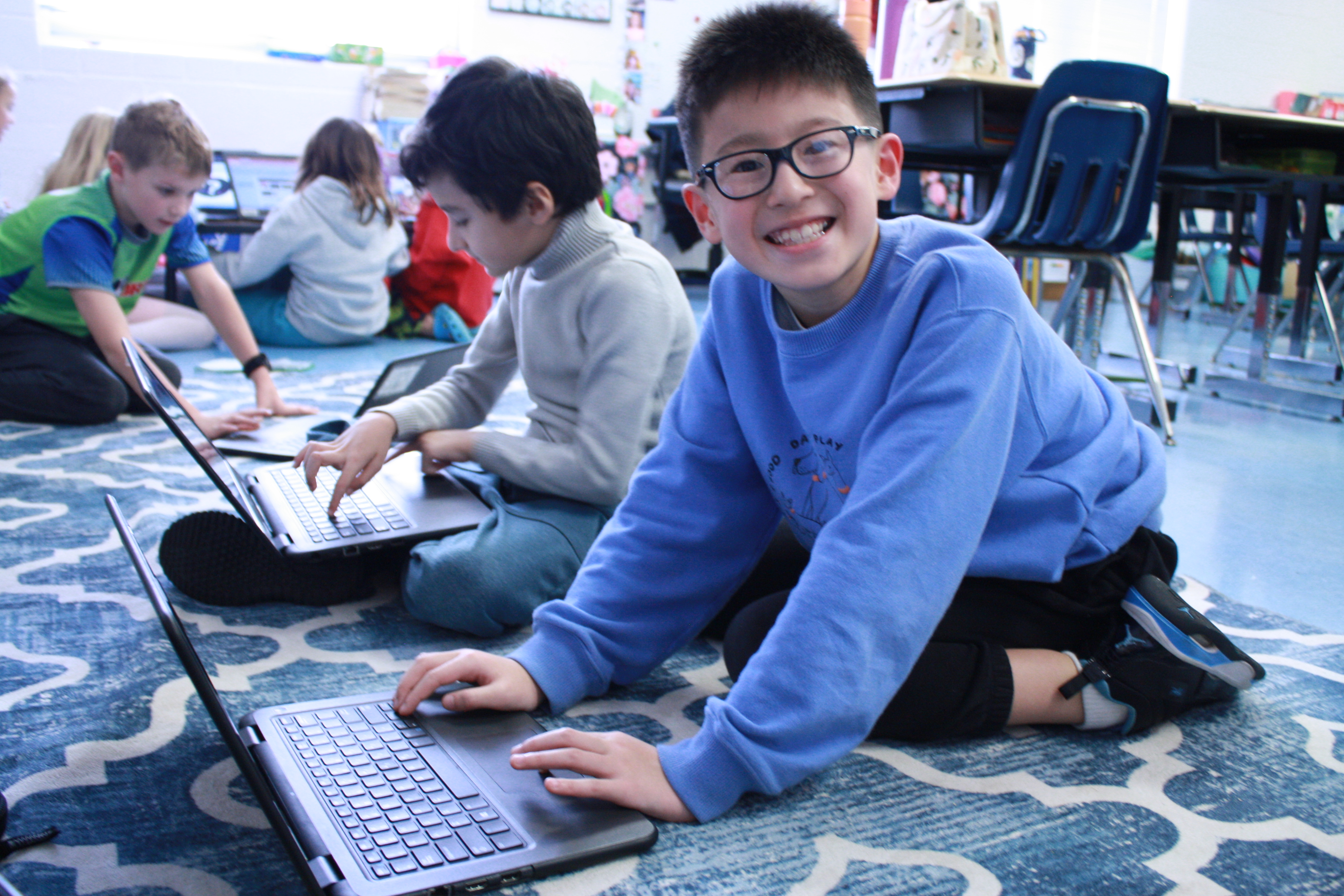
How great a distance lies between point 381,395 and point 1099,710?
1.19 meters

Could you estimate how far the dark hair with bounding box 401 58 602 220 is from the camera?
3.81ft

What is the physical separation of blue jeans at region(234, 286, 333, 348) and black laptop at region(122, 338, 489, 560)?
1897mm

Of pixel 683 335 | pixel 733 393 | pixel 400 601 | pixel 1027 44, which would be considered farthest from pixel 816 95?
pixel 1027 44

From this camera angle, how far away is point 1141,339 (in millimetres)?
2352

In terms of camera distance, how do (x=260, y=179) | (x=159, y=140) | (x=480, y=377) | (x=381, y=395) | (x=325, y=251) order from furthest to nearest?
1. (x=260, y=179)
2. (x=325, y=251)
3. (x=159, y=140)
4. (x=381, y=395)
5. (x=480, y=377)

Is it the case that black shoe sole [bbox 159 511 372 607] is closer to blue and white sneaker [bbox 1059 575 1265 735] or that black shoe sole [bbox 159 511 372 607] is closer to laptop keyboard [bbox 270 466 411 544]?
laptop keyboard [bbox 270 466 411 544]

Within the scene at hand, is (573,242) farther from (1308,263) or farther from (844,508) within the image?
(1308,263)

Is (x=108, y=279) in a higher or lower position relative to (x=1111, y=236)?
lower

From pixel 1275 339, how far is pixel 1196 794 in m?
4.40

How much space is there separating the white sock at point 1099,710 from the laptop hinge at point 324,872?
630mm

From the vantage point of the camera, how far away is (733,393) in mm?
912

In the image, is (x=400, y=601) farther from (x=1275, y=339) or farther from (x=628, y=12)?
(x=1275, y=339)

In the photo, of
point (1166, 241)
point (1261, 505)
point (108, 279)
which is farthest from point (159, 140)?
point (1166, 241)

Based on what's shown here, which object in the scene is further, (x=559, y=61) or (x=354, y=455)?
(x=559, y=61)
